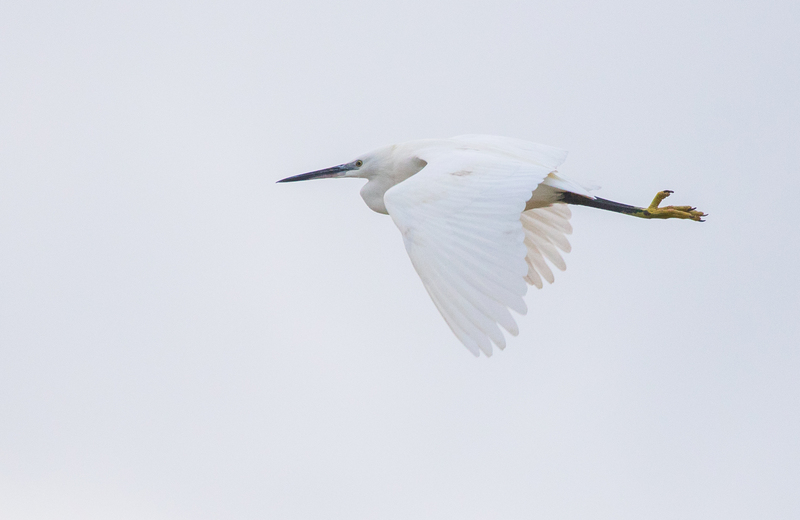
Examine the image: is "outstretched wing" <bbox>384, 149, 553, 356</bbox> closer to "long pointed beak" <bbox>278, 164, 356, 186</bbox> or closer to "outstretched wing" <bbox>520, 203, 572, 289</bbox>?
"outstretched wing" <bbox>520, 203, 572, 289</bbox>

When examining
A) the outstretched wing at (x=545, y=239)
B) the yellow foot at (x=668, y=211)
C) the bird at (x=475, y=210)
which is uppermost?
the bird at (x=475, y=210)

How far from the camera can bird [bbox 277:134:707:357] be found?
290 inches


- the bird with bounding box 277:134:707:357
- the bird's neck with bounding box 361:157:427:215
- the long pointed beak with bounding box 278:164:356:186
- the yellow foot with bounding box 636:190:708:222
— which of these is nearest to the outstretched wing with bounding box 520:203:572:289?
the bird with bounding box 277:134:707:357

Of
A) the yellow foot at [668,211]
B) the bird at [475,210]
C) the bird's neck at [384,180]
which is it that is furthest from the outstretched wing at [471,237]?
the yellow foot at [668,211]

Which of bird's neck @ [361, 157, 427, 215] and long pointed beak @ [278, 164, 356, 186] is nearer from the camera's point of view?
bird's neck @ [361, 157, 427, 215]

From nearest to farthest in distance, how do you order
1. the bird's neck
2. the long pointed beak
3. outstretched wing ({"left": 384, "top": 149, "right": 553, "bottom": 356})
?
1. outstretched wing ({"left": 384, "top": 149, "right": 553, "bottom": 356})
2. the bird's neck
3. the long pointed beak

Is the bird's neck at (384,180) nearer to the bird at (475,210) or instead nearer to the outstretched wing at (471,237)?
the bird at (475,210)

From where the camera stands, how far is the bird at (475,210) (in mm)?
7363

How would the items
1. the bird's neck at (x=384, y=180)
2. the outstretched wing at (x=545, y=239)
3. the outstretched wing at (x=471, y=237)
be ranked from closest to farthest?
the outstretched wing at (x=471, y=237), the bird's neck at (x=384, y=180), the outstretched wing at (x=545, y=239)

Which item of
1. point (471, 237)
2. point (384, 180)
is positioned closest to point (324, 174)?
point (384, 180)

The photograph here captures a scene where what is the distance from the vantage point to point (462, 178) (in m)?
8.61

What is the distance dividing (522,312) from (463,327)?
1.35 ft

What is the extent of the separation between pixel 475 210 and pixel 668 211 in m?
3.45

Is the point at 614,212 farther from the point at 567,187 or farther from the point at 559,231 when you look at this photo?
→ the point at 567,187
